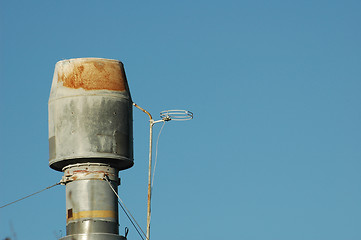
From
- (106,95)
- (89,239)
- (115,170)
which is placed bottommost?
(89,239)

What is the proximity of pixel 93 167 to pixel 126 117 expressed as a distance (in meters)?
2.40

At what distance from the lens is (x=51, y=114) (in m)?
37.7

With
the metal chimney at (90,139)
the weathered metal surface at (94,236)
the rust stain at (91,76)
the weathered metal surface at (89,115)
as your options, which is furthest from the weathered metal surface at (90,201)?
the rust stain at (91,76)

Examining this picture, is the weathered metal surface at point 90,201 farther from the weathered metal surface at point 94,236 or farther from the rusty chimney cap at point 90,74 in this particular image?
the rusty chimney cap at point 90,74

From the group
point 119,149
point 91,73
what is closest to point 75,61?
point 91,73

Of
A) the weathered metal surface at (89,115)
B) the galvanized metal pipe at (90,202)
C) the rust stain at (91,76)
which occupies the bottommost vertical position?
the galvanized metal pipe at (90,202)

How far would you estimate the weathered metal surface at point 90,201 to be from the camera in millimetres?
36062

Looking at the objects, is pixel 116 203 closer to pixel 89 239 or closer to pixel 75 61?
pixel 89 239

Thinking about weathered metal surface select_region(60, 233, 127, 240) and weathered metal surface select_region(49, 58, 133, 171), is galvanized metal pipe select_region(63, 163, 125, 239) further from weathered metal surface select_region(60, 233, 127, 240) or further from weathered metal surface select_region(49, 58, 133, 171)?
weathered metal surface select_region(49, 58, 133, 171)

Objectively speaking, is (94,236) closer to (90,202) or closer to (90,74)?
(90,202)

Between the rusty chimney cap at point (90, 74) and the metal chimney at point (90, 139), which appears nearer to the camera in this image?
the metal chimney at point (90, 139)

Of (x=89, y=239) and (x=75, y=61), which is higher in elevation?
(x=75, y=61)

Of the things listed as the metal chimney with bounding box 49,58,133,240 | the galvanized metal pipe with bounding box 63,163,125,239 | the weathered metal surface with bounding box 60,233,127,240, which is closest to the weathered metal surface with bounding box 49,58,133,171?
the metal chimney with bounding box 49,58,133,240

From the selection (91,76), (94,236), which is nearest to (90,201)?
(94,236)
